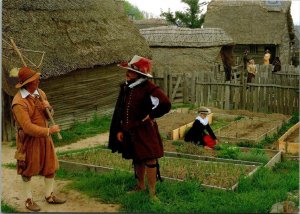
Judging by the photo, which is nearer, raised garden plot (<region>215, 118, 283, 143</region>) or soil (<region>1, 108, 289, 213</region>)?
soil (<region>1, 108, 289, 213</region>)

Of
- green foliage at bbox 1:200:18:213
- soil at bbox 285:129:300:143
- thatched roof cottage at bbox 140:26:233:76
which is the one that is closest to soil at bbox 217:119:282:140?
soil at bbox 285:129:300:143

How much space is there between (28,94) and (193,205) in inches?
97.9

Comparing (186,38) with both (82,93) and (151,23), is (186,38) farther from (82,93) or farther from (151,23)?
(151,23)

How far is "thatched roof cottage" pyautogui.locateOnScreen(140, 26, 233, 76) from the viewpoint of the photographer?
20844mm

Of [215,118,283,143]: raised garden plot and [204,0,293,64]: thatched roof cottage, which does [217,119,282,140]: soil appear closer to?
[215,118,283,143]: raised garden plot

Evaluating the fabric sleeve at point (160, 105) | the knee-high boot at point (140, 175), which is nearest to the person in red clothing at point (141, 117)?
the fabric sleeve at point (160, 105)

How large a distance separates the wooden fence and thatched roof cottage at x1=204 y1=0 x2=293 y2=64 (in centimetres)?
1470

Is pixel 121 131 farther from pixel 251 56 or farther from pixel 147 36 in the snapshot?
pixel 251 56

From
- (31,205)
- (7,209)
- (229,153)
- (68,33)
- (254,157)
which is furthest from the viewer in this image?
(68,33)

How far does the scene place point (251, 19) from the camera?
3039 centimetres

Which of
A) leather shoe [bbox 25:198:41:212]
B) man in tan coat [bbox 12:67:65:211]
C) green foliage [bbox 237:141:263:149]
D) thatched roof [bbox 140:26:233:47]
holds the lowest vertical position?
green foliage [bbox 237:141:263:149]

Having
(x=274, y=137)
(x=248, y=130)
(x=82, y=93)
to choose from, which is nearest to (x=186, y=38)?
(x=82, y=93)

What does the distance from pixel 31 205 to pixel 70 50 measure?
704 centimetres

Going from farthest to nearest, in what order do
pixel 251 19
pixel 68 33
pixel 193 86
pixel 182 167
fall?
pixel 251 19 < pixel 193 86 < pixel 68 33 < pixel 182 167
